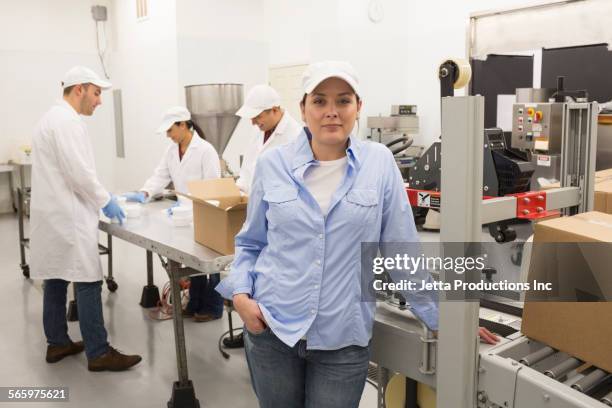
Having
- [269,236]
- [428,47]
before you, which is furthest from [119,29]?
[269,236]

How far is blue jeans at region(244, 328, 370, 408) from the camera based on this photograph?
140 centimetres

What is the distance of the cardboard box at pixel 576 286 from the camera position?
123 cm

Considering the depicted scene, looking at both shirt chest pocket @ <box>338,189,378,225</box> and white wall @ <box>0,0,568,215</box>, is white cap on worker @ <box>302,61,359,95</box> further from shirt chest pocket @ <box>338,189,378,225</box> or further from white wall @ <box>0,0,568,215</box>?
white wall @ <box>0,0,568,215</box>

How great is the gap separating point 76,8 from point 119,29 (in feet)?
2.31

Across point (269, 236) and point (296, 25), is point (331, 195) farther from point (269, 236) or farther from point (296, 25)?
point (296, 25)

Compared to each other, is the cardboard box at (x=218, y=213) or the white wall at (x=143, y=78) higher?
the white wall at (x=143, y=78)

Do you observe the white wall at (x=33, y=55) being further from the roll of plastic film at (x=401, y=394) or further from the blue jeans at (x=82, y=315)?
the roll of plastic film at (x=401, y=394)

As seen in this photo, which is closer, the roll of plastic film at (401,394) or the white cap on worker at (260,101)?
the roll of plastic film at (401,394)

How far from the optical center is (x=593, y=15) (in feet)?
15.2

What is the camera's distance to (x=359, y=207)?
137 centimetres

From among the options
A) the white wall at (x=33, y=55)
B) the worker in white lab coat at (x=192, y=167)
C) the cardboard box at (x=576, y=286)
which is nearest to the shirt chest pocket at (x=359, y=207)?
the cardboard box at (x=576, y=286)

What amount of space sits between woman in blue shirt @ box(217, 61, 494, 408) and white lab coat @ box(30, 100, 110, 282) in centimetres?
174

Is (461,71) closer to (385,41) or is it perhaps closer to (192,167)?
(192,167)

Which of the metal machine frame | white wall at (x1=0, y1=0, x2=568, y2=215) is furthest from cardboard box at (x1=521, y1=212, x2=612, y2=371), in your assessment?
white wall at (x1=0, y1=0, x2=568, y2=215)
